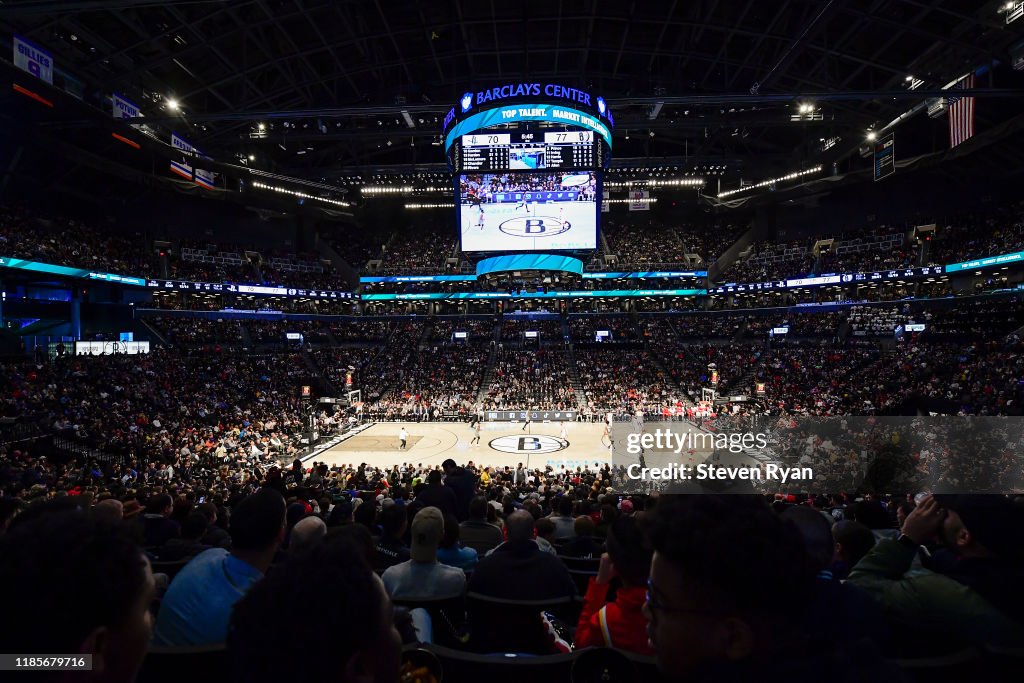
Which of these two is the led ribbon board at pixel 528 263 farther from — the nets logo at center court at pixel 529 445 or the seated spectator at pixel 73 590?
the seated spectator at pixel 73 590

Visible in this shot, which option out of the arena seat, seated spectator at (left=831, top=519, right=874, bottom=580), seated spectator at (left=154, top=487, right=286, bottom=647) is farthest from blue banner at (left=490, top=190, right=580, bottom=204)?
the arena seat

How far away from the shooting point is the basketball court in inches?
949

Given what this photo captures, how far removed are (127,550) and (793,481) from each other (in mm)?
16923

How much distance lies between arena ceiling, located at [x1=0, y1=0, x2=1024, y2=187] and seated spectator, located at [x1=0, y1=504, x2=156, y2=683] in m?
20.8

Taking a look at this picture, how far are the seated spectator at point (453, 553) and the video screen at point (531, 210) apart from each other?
21.4 m

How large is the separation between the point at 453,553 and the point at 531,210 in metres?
22.3

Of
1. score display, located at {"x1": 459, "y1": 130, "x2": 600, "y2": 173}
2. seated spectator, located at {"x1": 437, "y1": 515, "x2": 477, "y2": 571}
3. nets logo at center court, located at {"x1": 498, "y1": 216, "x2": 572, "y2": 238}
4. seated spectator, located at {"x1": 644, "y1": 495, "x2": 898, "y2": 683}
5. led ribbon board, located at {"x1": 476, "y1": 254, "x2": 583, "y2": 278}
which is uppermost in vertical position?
score display, located at {"x1": 459, "y1": 130, "x2": 600, "y2": 173}

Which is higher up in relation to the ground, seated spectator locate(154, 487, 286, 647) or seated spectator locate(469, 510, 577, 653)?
seated spectator locate(154, 487, 286, 647)

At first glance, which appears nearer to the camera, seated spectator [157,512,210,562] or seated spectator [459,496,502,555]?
seated spectator [157,512,210,562]

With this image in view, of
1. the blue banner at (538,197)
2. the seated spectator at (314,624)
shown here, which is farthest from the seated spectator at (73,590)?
the blue banner at (538,197)

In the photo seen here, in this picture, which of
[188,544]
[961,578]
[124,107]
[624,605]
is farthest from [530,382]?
[961,578]

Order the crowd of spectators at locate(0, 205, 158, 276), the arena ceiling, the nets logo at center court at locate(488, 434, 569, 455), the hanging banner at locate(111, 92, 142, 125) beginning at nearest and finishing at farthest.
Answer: the arena ceiling → the hanging banner at locate(111, 92, 142, 125) → the nets logo at center court at locate(488, 434, 569, 455) → the crowd of spectators at locate(0, 205, 158, 276)

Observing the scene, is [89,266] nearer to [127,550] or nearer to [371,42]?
[371,42]

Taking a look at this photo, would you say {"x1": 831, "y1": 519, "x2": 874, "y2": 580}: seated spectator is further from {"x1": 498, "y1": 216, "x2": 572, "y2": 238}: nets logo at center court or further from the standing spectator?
{"x1": 498, "y1": 216, "x2": 572, "y2": 238}: nets logo at center court
